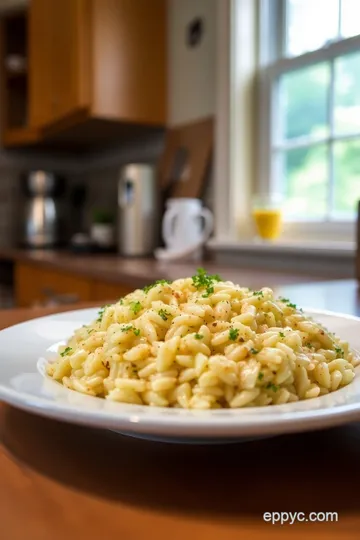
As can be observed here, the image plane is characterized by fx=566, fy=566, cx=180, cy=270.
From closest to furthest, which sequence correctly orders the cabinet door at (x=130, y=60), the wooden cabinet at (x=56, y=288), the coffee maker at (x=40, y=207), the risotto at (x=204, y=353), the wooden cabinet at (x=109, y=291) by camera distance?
the risotto at (x=204, y=353) < the wooden cabinet at (x=109, y=291) < the wooden cabinet at (x=56, y=288) < the cabinet door at (x=130, y=60) < the coffee maker at (x=40, y=207)

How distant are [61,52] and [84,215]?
135 centimetres

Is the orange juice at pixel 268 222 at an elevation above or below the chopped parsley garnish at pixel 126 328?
above

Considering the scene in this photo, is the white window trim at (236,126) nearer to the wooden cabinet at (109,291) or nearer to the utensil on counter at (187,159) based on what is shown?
the utensil on counter at (187,159)

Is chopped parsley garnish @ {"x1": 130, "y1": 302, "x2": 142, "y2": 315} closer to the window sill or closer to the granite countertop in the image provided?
the granite countertop

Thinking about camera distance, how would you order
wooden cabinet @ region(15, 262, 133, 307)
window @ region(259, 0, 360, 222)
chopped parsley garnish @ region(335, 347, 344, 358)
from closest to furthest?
chopped parsley garnish @ region(335, 347, 344, 358)
wooden cabinet @ region(15, 262, 133, 307)
window @ region(259, 0, 360, 222)

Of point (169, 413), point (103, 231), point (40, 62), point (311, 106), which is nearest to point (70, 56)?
point (40, 62)

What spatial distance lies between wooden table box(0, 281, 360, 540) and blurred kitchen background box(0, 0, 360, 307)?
3.62 ft

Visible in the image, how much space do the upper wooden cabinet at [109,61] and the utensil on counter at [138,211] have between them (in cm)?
31

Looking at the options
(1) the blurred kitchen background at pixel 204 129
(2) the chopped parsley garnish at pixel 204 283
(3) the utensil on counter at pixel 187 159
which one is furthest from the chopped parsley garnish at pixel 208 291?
(3) the utensil on counter at pixel 187 159

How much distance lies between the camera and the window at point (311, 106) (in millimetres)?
2018

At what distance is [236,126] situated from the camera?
7.73 feet

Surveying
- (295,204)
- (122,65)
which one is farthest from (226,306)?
(122,65)

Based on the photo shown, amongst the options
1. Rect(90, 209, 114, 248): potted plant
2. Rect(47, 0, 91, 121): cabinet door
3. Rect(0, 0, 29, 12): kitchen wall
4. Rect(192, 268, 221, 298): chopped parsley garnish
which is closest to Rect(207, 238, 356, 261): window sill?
Rect(90, 209, 114, 248): potted plant

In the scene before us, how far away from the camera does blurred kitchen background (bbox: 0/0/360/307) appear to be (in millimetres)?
2035
